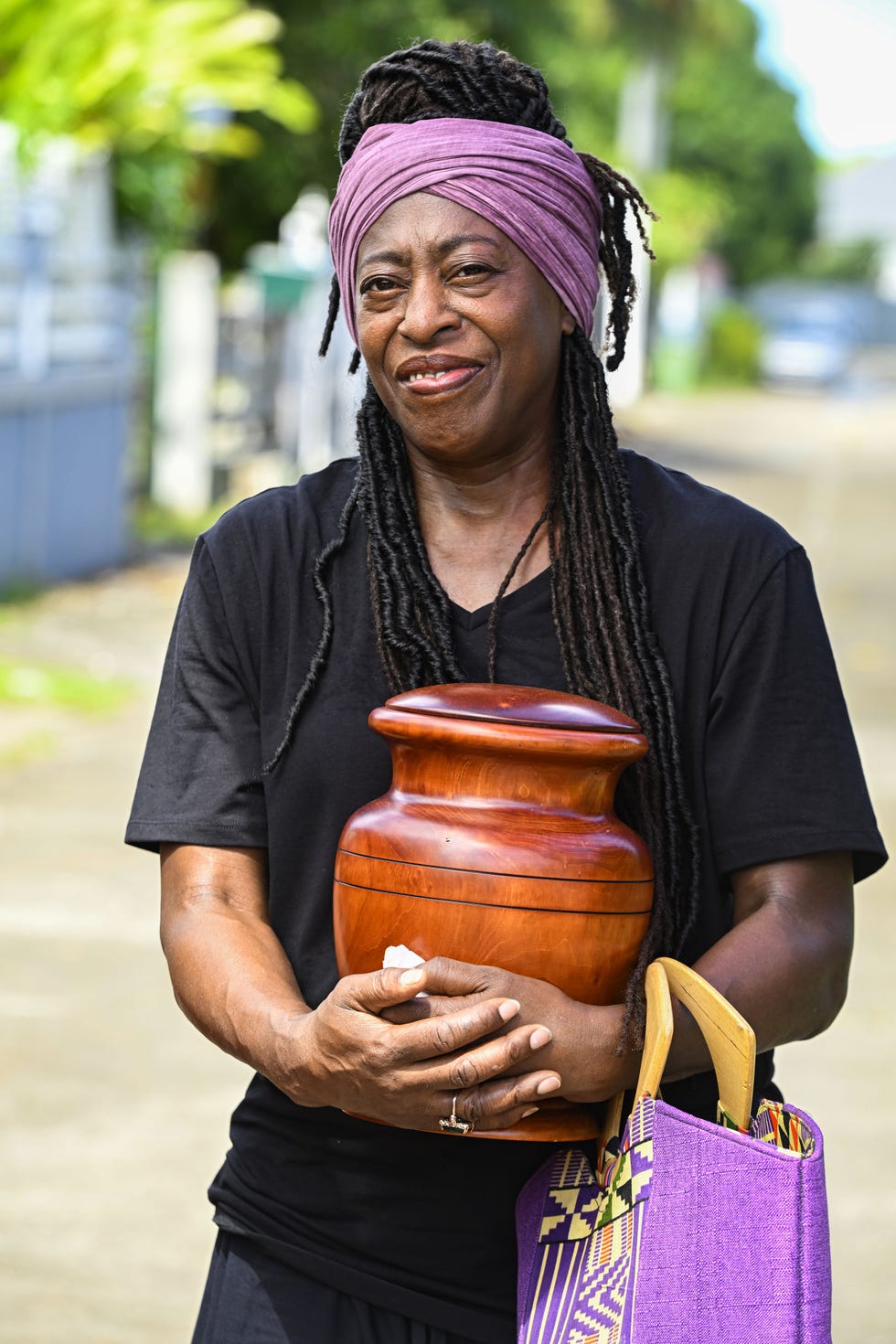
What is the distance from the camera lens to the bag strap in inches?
67.3

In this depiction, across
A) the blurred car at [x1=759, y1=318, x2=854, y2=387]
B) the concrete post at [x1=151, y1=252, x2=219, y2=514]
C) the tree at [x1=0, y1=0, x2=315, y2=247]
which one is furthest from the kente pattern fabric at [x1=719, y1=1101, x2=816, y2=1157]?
the blurred car at [x1=759, y1=318, x2=854, y2=387]

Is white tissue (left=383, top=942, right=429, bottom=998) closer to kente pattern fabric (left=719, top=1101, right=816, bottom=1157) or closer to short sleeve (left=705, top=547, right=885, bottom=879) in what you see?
kente pattern fabric (left=719, top=1101, right=816, bottom=1157)

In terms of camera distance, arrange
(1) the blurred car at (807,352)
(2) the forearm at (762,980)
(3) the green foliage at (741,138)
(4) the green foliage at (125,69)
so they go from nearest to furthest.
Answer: (2) the forearm at (762,980) < (4) the green foliage at (125,69) < (1) the blurred car at (807,352) < (3) the green foliage at (741,138)

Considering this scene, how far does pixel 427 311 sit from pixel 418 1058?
0.74 metres

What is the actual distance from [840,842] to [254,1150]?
0.69 metres

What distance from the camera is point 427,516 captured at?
216 centimetres

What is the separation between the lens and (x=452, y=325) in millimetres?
1979

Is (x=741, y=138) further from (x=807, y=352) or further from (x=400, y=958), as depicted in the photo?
(x=400, y=958)

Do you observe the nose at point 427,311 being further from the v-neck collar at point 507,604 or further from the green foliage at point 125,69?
the green foliage at point 125,69

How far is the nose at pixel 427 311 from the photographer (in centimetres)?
197

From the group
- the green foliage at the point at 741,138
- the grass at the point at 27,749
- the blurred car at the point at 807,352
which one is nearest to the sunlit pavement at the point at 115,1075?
the grass at the point at 27,749

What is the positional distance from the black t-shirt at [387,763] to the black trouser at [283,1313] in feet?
0.08

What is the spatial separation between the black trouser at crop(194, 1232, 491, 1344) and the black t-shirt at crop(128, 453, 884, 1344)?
0.08ft

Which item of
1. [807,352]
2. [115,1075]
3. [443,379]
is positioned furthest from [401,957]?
[807,352]
